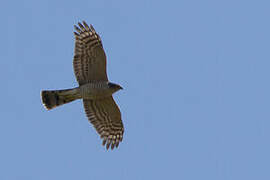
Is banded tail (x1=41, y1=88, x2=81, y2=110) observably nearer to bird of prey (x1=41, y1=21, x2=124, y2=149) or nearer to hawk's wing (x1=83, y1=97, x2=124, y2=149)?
bird of prey (x1=41, y1=21, x2=124, y2=149)

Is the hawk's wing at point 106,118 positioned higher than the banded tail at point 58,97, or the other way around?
the banded tail at point 58,97

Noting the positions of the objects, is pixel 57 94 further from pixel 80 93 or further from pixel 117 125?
pixel 117 125

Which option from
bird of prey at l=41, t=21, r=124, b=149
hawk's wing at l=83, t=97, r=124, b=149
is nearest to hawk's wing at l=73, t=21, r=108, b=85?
bird of prey at l=41, t=21, r=124, b=149

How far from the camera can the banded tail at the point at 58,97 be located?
17516mm

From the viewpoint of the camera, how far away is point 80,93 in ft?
57.3

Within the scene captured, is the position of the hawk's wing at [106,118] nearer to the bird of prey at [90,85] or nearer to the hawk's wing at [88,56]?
the bird of prey at [90,85]

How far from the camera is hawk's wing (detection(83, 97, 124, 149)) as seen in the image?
1802 cm

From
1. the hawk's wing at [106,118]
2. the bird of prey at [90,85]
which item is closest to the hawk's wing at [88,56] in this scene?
the bird of prey at [90,85]

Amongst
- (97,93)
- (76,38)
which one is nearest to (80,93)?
(97,93)

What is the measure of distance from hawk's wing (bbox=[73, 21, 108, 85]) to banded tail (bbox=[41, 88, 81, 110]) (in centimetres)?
39

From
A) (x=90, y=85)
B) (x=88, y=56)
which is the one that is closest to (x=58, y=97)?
(x=90, y=85)

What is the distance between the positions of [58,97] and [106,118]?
1584 millimetres

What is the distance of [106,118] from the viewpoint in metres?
18.2

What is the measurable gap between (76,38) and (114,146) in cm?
335
